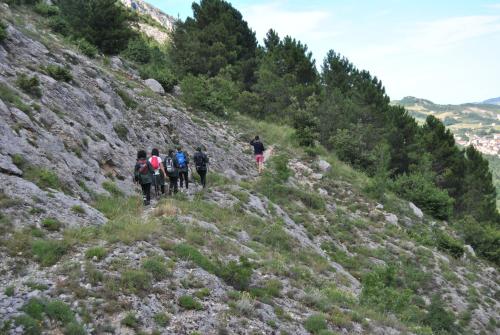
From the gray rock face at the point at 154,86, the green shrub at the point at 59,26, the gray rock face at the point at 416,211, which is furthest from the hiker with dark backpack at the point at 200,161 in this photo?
the green shrub at the point at 59,26

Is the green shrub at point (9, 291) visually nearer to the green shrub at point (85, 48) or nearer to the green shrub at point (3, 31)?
the green shrub at point (3, 31)

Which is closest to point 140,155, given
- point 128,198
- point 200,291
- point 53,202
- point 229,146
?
point 128,198

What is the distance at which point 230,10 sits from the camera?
2064 inches

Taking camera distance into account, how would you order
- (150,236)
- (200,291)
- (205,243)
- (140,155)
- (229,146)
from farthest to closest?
(229,146)
(140,155)
(205,243)
(150,236)
(200,291)

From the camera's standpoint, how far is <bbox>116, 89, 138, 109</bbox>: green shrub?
81.1ft

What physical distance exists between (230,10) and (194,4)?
13.1ft

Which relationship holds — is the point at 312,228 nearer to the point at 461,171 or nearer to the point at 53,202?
the point at 53,202

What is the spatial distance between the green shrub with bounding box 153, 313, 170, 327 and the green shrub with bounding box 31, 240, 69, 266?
2.71 metres

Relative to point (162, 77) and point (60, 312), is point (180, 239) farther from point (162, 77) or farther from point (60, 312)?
point (162, 77)

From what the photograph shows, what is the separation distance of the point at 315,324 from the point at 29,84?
14073 mm

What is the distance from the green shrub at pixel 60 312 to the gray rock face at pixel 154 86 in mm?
24682

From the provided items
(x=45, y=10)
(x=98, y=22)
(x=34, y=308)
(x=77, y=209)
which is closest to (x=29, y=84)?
(x=77, y=209)

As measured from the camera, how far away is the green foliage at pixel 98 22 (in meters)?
36.5

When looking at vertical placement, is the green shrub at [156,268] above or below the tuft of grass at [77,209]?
below
